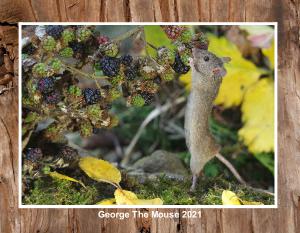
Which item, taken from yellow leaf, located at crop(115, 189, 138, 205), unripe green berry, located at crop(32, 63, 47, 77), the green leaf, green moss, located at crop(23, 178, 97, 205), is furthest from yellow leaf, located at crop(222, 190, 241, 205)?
unripe green berry, located at crop(32, 63, 47, 77)

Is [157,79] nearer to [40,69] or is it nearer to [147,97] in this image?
[147,97]

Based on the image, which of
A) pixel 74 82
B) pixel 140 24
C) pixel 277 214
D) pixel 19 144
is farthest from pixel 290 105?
pixel 19 144

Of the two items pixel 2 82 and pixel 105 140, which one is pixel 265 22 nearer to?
pixel 105 140

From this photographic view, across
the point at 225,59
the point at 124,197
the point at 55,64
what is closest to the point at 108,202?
the point at 124,197

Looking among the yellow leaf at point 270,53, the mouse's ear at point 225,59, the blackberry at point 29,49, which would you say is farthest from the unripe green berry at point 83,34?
the yellow leaf at point 270,53

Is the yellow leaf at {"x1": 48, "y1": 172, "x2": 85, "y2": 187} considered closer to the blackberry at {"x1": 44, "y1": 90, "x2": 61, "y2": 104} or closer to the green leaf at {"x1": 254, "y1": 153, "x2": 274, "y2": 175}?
the blackberry at {"x1": 44, "y1": 90, "x2": 61, "y2": 104}

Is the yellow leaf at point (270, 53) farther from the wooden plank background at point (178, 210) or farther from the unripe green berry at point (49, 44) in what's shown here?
the unripe green berry at point (49, 44)
